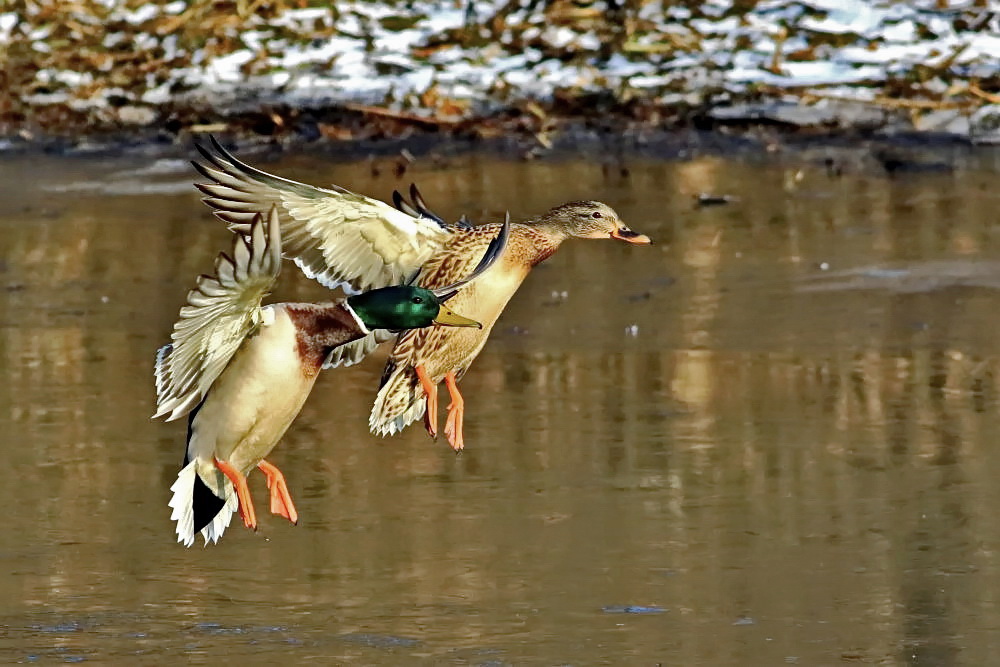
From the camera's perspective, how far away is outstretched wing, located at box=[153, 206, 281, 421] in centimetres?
495

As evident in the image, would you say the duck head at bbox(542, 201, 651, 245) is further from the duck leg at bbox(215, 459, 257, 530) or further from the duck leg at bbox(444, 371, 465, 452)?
the duck leg at bbox(215, 459, 257, 530)

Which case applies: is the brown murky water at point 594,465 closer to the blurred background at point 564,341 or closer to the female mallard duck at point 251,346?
the blurred background at point 564,341

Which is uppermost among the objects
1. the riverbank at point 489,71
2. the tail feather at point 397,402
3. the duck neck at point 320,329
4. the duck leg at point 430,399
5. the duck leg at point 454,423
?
the duck neck at point 320,329

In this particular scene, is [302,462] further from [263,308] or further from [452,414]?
[263,308]

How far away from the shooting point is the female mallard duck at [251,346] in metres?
4.99

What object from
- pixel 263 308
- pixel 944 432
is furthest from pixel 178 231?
pixel 263 308

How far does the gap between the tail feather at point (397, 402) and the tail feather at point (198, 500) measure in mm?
→ 817

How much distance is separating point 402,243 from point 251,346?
944 mm

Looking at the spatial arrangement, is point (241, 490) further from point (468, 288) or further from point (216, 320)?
point (468, 288)

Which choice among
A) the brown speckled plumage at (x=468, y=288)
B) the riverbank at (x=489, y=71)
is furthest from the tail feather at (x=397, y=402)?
the riverbank at (x=489, y=71)

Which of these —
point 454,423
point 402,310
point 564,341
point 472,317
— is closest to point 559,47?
point 564,341

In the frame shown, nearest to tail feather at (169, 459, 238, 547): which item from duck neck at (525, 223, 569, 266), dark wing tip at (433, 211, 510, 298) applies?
dark wing tip at (433, 211, 510, 298)

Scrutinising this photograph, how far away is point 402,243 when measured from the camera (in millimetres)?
5957

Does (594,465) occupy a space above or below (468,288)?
below
